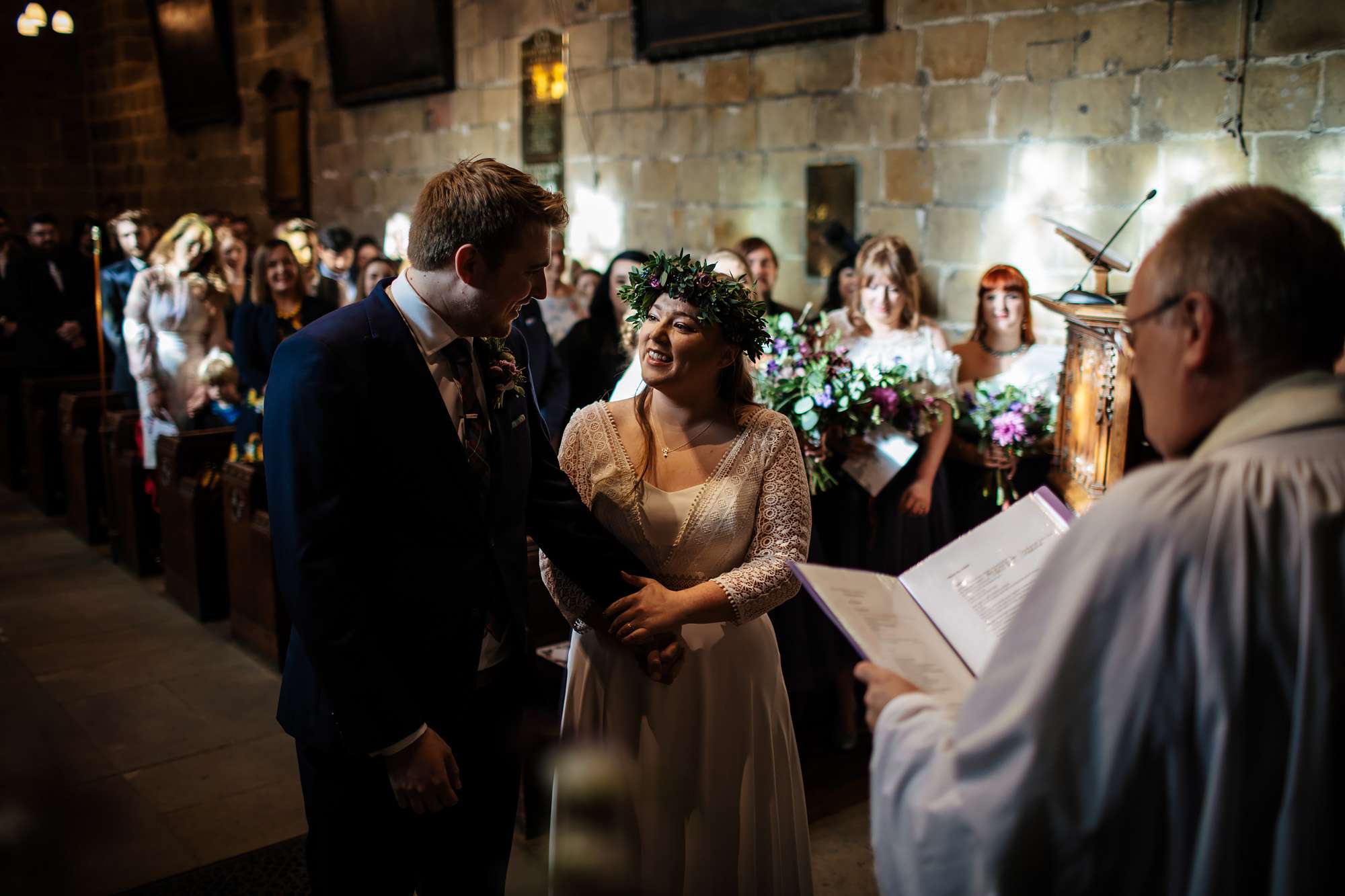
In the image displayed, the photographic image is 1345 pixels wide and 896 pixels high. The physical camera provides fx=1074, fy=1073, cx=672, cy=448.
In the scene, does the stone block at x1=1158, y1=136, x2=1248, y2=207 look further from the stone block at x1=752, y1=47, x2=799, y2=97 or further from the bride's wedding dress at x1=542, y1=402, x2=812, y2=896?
the bride's wedding dress at x1=542, y1=402, x2=812, y2=896

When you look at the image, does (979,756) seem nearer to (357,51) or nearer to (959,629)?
(959,629)

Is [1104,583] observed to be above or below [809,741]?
above

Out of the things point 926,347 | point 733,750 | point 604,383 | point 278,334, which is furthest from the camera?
point 278,334

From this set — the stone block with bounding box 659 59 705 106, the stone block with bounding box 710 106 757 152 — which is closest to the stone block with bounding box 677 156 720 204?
the stone block with bounding box 710 106 757 152

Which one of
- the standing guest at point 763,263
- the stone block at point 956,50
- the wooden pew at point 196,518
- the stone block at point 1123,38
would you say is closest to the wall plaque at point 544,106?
the standing guest at point 763,263

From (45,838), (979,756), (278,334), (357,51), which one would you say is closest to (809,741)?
(45,838)

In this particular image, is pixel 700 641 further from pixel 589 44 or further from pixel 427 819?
pixel 589 44

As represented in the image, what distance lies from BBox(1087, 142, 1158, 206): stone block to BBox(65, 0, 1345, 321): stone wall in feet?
0.03

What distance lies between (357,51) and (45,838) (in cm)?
1018

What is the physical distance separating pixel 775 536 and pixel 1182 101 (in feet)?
13.1

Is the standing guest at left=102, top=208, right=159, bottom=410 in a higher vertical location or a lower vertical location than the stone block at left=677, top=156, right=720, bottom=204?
lower

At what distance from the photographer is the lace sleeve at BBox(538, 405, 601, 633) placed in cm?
236

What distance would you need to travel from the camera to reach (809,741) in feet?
13.8

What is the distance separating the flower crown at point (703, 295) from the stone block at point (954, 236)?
399 centimetres
